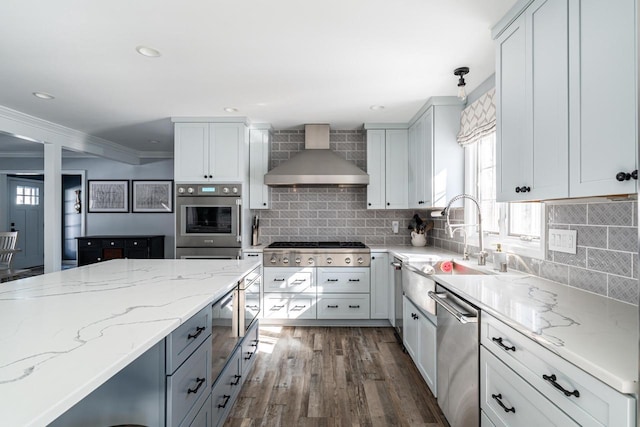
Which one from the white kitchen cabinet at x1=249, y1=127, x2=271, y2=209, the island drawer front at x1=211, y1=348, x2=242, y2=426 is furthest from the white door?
the island drawer front at x1=211, y1=348, x2=242, y2=426

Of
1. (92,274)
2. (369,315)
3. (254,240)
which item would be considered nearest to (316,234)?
(254,240)

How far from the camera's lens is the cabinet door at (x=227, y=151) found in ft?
11.9

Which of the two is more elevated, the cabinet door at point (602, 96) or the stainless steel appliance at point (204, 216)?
the cabinet door at point (602, 96)

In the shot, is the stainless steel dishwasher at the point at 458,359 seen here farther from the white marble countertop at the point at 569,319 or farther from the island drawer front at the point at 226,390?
the island drawer front at the point at 226,390

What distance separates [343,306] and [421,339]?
1.33 metres

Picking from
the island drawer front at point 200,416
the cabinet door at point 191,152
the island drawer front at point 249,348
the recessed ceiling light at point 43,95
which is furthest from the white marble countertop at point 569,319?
the recessed ceiling light at point 43,95

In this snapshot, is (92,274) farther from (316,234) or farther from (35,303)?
(316,234)

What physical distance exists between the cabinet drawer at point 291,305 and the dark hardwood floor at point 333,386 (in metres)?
0.27

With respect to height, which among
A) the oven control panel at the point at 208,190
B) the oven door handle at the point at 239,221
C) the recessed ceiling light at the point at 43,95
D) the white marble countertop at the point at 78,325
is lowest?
the white marble countertop at the point at 78,325

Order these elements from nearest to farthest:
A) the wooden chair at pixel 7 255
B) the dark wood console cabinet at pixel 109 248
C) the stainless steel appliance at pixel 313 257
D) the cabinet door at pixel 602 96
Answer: the cabinet door at pixel 602 96 → the stainless steel appliance at pixel 313 257 → the wooden chair at pixel 7 255 → the dark wood console cabinet at pixel 109 248

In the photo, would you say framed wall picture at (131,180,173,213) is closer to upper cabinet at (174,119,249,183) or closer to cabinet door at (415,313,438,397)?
upper cabinet at (174,119,249,183)

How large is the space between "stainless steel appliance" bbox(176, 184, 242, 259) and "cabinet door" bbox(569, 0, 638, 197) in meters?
3.11

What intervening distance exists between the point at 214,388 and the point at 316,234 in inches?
104

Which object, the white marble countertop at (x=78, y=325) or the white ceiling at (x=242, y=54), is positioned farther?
the white ceiling at (x=242, y=54)
